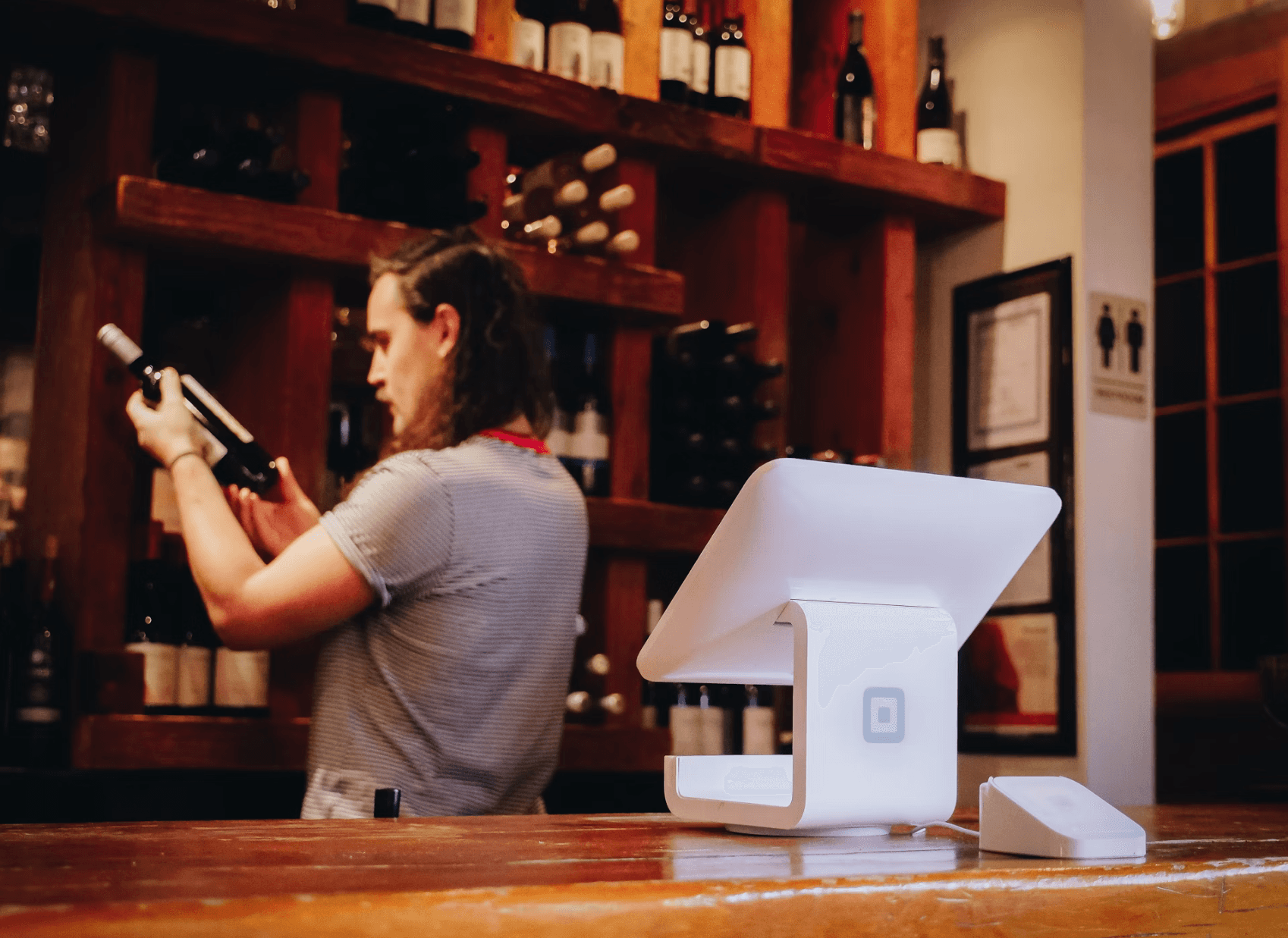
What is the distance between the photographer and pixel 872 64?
323cm

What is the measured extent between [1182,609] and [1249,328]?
802 mm

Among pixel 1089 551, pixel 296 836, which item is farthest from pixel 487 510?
pixel 1089 551

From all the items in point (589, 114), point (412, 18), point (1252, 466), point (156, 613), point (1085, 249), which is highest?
point (412, 18)

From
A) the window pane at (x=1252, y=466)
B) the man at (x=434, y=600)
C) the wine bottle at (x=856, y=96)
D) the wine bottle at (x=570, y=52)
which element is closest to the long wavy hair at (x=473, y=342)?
the man at (x=434, y=600)

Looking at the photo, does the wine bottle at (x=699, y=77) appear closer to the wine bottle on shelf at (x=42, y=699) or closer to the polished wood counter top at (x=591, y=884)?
the wine bottle on shelf at (x=42, y=699)

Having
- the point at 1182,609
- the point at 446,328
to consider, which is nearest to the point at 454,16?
the point at 446,328

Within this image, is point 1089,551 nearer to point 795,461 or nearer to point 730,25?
point 730,25

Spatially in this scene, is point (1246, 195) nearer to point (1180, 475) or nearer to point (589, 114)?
point (1180, 475)

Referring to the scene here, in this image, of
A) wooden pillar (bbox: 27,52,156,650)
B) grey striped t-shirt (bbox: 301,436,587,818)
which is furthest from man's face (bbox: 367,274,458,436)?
wooden pillar (bbox: 27,52,156,650)

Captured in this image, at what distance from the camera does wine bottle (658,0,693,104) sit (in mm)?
2869

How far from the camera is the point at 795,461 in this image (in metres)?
1.09

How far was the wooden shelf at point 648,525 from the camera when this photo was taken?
8.63 ft

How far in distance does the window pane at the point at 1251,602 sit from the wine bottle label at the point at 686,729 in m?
1.78

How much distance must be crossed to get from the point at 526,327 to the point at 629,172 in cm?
82
